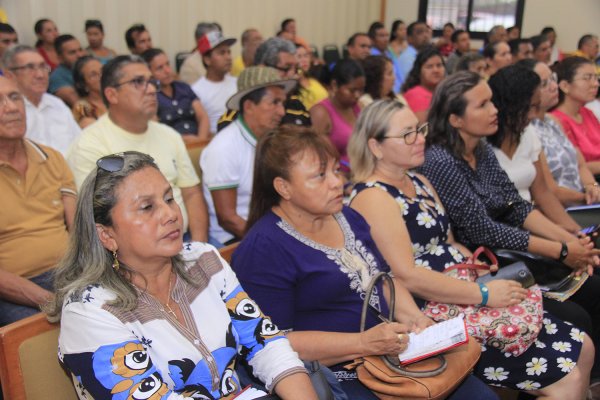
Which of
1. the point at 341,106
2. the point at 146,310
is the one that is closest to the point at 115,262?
the point at 146,310

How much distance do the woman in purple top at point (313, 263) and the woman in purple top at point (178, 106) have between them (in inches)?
108

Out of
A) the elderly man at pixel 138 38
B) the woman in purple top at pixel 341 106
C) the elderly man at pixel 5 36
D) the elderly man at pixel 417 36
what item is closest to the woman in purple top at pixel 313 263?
the woman in purple top at pixel 341 106

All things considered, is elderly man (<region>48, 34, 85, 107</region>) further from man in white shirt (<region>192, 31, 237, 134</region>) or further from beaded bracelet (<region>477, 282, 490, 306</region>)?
beaded bracelet (<region>477, 282, 490, 306</region>)

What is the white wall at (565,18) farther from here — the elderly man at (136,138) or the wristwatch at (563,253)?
the elderly man at (136,138)

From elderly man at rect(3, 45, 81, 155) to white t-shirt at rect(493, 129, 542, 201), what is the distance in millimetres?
2362

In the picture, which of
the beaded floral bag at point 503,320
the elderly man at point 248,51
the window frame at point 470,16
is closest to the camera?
the beaded floral bag at point 503,320

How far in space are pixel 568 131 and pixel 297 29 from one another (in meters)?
5.83

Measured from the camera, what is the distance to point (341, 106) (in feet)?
12.8

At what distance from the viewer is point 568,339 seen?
6.36 ft

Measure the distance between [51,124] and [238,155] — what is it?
140 cm

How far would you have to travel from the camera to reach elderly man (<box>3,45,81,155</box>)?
3.32m

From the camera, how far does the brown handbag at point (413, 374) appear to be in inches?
58.9

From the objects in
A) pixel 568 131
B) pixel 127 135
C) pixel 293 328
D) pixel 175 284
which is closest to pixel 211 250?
pixel 175 284

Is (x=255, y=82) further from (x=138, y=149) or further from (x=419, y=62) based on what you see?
(x=419, y=62)
